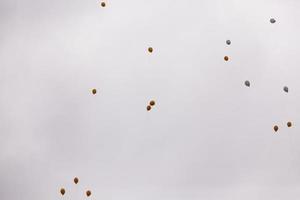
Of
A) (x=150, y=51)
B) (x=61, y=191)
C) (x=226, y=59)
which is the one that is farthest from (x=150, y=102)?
(x=61, y=191)

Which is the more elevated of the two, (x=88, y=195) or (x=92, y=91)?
(x=92, y=91)

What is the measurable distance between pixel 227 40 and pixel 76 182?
3.08 meters

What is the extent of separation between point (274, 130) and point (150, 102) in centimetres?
195

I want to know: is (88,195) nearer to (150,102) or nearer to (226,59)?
(150,102)

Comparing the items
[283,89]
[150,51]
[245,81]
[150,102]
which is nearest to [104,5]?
[150,51]

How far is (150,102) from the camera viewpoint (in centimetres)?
859

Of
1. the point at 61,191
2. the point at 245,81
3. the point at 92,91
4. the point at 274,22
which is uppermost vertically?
the point at 274,22

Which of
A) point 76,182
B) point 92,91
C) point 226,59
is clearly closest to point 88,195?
point 76,182

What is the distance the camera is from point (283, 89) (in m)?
8.73

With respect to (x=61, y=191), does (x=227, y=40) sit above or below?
above

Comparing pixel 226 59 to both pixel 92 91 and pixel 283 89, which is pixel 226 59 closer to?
pixel 283 89

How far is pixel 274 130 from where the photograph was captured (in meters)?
8.80

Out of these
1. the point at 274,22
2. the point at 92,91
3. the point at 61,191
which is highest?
the point at 274,22

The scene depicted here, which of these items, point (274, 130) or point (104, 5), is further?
point (274, 130)
